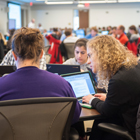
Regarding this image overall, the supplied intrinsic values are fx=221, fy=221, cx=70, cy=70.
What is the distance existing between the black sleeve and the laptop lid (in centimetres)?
33

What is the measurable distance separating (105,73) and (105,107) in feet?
0.80

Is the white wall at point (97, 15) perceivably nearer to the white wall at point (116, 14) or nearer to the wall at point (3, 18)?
the white wall at point (116, 14)

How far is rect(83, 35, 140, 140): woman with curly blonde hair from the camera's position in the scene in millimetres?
1496

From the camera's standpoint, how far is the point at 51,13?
16.1 meters

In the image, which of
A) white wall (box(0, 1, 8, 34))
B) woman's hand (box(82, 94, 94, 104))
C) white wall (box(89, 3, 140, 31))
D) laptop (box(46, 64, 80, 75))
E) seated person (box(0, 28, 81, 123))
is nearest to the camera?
seated person (box(0, 28, 81, 123))

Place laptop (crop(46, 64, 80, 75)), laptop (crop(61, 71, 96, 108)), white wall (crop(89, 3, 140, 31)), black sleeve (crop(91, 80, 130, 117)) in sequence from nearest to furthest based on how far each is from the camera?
black sleeve (crop(91, 80, 130, 117))
laptop (crop(61, 71, 96, 108))
laptop (crop(46, 64, 80, 75))
white wall (crop(89, 3, 140, 31))

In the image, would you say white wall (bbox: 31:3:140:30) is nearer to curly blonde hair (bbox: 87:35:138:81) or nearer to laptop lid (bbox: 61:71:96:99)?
laptop lid (bbox: 61:71:96:99)

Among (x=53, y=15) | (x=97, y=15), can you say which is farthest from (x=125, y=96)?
(x=53, y=15)

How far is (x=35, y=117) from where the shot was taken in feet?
3.59

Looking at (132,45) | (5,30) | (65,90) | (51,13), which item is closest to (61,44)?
(132,45)

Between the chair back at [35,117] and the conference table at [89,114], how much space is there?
39 centimetres

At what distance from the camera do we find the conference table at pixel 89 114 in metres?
1.56

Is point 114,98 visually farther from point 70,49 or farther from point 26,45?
point 70,49

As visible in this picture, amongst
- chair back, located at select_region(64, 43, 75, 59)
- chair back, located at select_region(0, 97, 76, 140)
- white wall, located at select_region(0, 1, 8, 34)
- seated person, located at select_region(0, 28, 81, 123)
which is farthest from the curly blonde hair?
white wall, located at select_region(0, 1, 8, 34)
